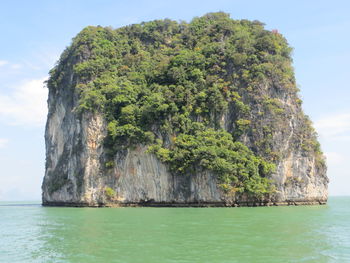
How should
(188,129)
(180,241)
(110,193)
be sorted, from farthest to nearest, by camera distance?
(188,129) → (110,193) → (180,241)

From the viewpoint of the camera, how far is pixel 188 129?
126ft

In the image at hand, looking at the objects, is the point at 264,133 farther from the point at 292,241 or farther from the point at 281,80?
the point at 292,241

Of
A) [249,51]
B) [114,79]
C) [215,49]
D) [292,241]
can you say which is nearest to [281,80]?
[249,51]

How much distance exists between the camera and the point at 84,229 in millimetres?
20391

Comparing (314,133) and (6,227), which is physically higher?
(314,133)

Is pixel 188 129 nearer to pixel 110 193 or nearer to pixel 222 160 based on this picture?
pixel 222 160

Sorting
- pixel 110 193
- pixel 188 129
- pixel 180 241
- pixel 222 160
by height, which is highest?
pixel 188 129

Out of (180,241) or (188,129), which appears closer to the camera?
(180,241)

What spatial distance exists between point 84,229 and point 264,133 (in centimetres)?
2324

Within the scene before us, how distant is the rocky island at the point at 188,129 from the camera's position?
36625 millimetres

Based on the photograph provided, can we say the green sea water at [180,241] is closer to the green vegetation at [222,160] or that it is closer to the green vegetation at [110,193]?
the green vegetation at [222,160]

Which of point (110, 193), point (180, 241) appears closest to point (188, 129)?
point (110, 193)

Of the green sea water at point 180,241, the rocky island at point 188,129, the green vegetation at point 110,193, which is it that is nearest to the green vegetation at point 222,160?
the rocky island at point 188,129

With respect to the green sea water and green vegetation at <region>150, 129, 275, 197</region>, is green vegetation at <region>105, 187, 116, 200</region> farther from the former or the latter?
the green sea water
